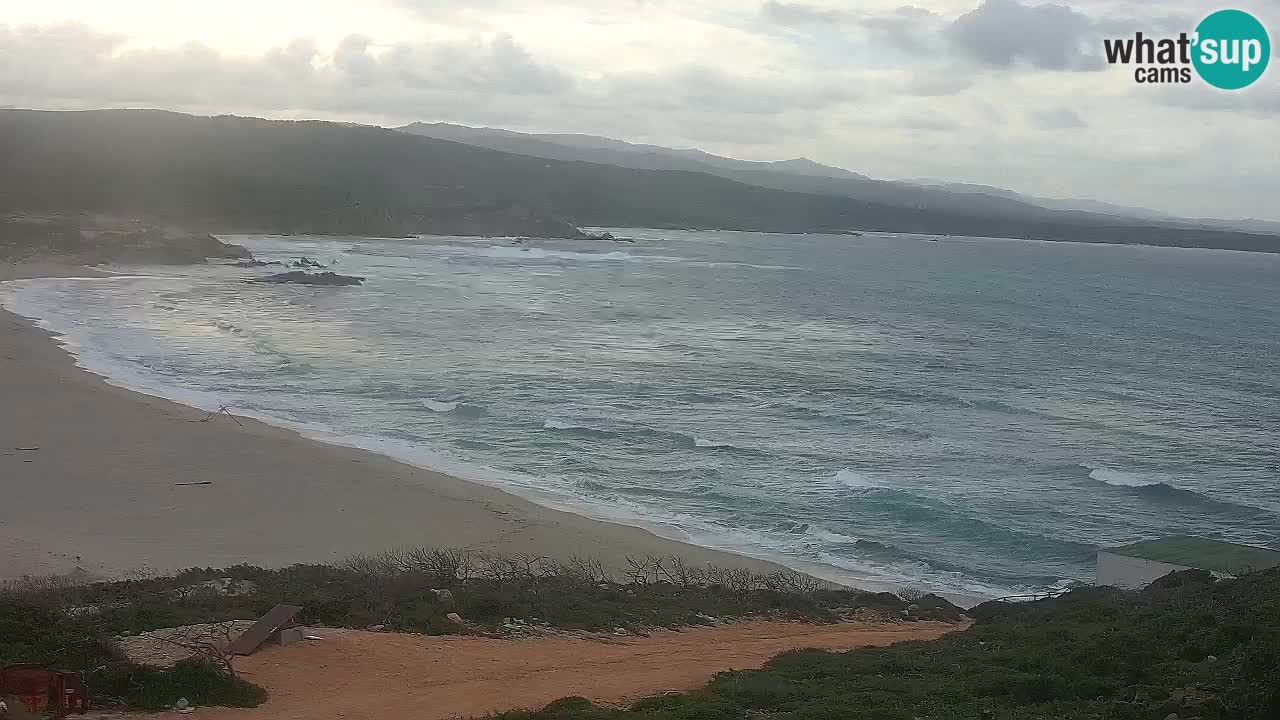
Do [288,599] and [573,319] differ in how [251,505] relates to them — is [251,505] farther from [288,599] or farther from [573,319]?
[573,319]

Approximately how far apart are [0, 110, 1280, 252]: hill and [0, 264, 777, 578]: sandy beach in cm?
7236

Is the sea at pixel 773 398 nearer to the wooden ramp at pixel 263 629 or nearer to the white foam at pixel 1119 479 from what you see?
the white foam at pixel 1119 479

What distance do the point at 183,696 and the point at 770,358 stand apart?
3749 cm

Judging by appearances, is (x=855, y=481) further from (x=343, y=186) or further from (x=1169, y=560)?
(x=343, y=186)

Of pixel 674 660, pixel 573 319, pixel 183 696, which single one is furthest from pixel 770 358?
pixel 183 696

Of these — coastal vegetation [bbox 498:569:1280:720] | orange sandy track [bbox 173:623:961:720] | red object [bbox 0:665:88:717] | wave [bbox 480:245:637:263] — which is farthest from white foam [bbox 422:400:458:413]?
wave [bbox 480:245:637:263]

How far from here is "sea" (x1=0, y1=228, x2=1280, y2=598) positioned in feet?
79.2

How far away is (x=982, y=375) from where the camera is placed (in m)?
43.9

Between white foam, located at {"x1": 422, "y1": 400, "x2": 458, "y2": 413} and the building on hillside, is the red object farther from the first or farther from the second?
white foam, located at {"x1": 422, "y1": 400, "x2": 458, "y2": 413}

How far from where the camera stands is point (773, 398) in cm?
3669

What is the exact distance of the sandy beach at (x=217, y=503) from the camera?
61.2ft

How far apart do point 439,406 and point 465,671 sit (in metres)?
22.0

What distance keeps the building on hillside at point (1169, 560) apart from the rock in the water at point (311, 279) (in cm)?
5359

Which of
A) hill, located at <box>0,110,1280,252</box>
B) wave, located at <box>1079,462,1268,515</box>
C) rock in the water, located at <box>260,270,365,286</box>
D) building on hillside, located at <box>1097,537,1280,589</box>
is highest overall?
hill, located at <box>0,110,1280,252</box>
